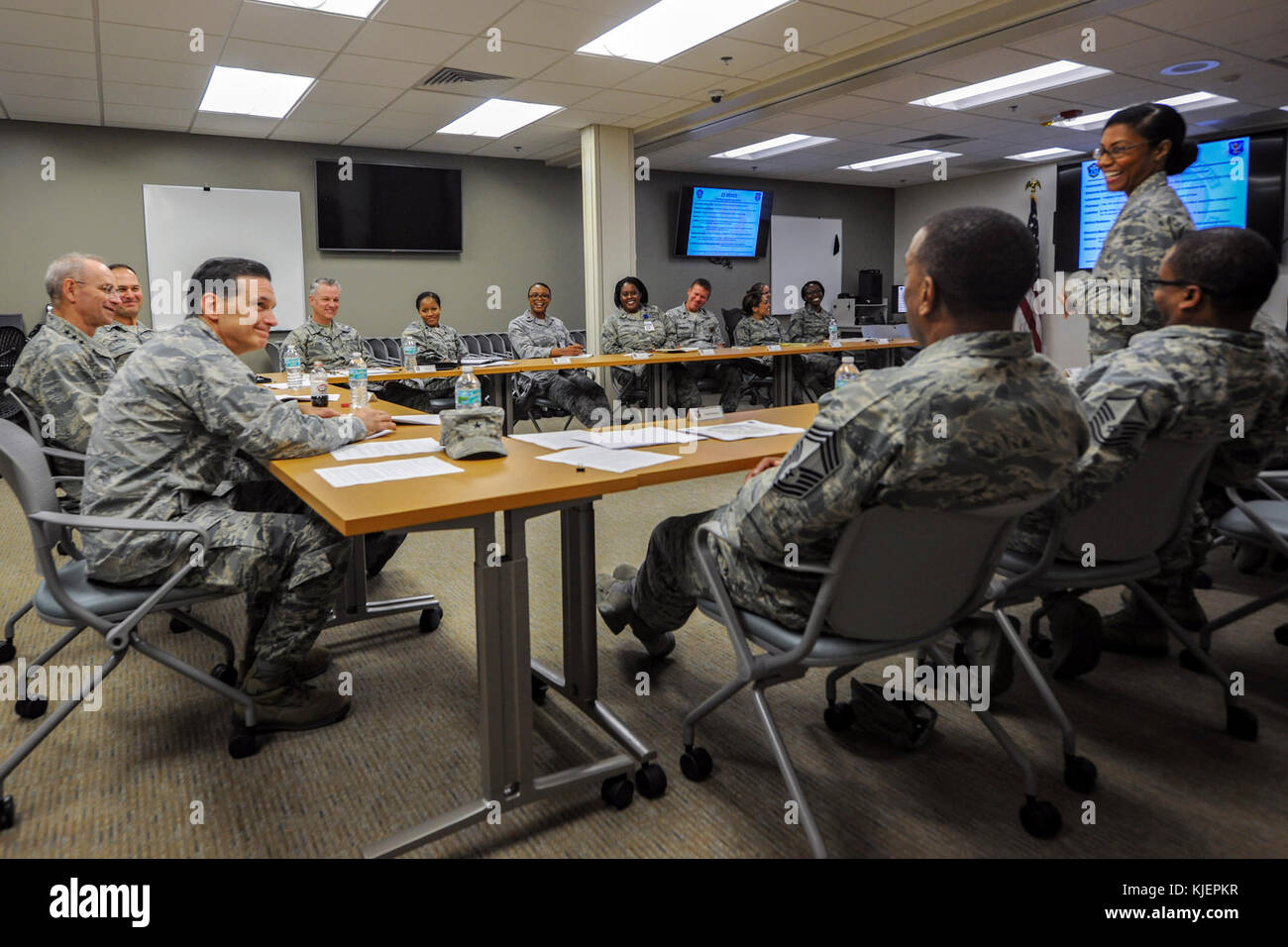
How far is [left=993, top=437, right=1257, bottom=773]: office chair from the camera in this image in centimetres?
191

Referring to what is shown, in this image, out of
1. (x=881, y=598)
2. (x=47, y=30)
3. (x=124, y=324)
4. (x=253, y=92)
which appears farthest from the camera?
(x=253, y=92)

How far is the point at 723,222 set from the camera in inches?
410

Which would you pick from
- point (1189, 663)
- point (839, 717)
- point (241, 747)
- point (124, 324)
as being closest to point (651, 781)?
point (839, 717)

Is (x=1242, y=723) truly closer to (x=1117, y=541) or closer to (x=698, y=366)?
(x=1117, y=541)

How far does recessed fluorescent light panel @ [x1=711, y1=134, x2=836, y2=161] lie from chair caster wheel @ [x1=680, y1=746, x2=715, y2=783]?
7.42 m

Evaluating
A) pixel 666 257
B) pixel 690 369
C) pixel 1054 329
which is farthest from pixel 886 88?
pixel 1054 329

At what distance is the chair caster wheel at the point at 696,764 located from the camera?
1932mm

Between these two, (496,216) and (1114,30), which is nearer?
(1114,30)

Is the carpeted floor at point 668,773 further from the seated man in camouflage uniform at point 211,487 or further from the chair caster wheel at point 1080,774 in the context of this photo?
the seated man in camouflage uniform at point 211,487

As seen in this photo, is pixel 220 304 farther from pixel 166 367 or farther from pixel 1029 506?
pixel 1029 506

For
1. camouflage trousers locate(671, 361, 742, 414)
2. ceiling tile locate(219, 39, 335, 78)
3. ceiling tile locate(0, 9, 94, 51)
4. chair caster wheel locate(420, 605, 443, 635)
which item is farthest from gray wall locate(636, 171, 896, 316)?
chair caster wheel locate(420, 605, 443, 635)

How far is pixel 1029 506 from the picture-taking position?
143 cm

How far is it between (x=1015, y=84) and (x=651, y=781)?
21.4 feet

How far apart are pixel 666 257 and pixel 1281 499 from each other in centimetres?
832
